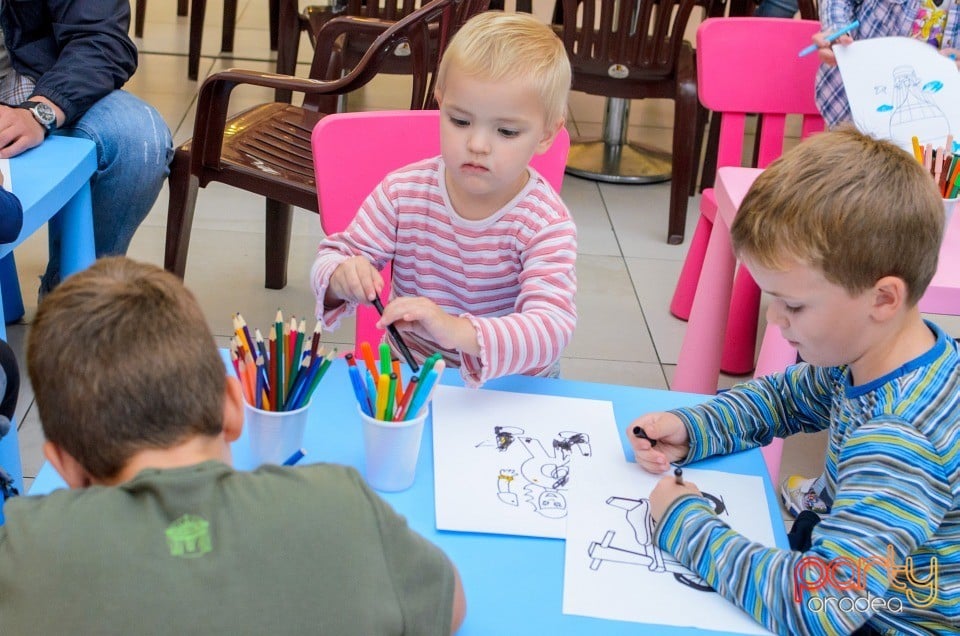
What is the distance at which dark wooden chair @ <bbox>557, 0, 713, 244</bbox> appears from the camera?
10.2 feet

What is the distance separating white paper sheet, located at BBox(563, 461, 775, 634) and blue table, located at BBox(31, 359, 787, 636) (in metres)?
0.01

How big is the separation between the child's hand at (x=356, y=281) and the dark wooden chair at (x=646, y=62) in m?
1.99

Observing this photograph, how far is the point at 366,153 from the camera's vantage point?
1597mm

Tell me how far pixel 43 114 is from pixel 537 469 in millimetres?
1364

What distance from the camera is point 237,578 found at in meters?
0.65

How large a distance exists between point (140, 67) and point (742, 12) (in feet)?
8.13

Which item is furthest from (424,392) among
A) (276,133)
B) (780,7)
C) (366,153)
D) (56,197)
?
(780,7)

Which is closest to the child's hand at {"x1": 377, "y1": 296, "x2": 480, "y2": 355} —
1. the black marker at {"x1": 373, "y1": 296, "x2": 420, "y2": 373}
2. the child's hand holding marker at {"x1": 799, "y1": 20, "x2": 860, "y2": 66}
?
the black marker at {"x1": 373, "y1": 296, "x2": 420, "y2": 373}

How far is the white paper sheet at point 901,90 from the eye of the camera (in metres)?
1.86

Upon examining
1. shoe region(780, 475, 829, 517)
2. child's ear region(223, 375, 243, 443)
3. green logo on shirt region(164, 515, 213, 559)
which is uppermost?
child's ear region(223, 375, 243, 443)

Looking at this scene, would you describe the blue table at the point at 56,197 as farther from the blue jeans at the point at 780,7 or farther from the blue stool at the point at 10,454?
the blue jeans at the point at 780,7

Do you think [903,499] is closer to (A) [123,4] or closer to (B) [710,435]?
(B) [710,435]

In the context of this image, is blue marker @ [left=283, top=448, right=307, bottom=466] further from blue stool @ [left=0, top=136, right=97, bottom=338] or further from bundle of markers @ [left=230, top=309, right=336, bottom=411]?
blue stool @ [left=0, top=136, right=97, bottom=338]

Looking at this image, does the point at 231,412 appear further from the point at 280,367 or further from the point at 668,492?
the point at 668,492
